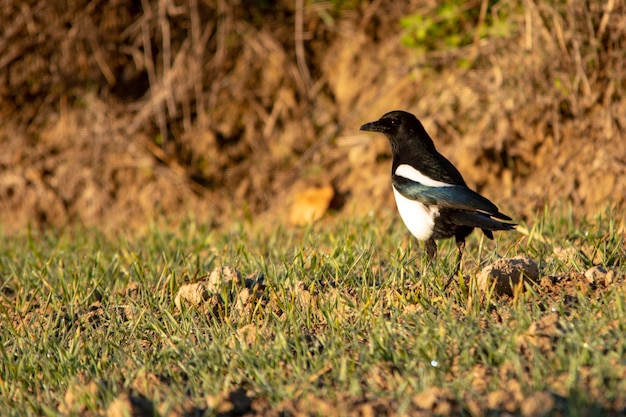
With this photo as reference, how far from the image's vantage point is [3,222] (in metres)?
8.16

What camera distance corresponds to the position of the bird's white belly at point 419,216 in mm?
4520

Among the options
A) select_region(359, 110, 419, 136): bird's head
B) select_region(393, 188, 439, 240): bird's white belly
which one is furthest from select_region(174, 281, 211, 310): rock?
select_region(359, 110, 419, 136): bird's head

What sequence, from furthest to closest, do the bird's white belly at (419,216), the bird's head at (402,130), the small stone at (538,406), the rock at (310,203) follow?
1. the rock at (310,203)
2. the bird's head at (402,130)
3. the bird's white belly at (419,216)
4. the small stone at (538,406)

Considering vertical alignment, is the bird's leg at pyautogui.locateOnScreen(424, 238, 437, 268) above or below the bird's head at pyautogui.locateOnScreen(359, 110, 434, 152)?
below

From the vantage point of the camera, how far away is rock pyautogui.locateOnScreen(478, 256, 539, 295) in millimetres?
3867

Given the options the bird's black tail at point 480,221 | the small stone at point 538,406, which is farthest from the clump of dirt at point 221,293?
the small stone at point 538,406

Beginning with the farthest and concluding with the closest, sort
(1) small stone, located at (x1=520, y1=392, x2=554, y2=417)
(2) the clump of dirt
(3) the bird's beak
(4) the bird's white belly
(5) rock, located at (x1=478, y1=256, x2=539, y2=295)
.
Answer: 1. (3) the bird's beak
2. (4) the bird's white belly
3. (2) the clump of dirt
4. (5) rock, located at (x1=478, y1=256, x2=539, y2=295)
5. (1) small stone, located at (x1=520, y1=392, x2=554, y2=417)

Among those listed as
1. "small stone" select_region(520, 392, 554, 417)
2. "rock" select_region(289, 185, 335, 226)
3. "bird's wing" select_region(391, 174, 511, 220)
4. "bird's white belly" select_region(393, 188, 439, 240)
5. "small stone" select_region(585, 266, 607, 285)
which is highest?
"bird's wing" select_region(391, 174, 511, 220)

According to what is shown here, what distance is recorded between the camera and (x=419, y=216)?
455 cm

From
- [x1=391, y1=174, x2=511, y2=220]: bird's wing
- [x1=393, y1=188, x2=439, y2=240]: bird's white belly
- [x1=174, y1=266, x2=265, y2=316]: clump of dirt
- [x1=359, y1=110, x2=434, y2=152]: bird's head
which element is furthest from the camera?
[x1=359, y1=110, x2=434, y2=152]: bird's head

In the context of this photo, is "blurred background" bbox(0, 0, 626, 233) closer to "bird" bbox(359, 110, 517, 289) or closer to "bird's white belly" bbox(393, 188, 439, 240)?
"bird" bbox(359, 110, 517, 289)

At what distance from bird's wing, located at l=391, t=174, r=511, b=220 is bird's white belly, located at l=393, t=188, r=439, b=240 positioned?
0.15 ft

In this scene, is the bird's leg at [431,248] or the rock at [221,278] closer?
the rock at [221,278]

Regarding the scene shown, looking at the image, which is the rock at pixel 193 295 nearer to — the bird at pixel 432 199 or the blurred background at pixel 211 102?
the bird at pixel 432 199
